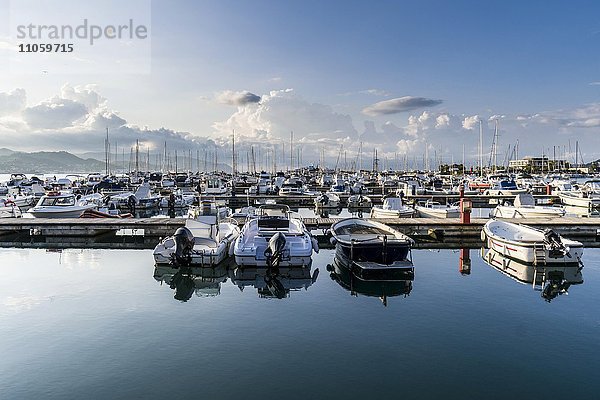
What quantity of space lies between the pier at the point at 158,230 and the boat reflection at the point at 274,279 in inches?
306

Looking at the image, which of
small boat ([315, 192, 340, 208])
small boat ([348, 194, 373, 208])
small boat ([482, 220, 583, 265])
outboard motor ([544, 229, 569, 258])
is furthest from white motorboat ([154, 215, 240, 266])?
small boat ([348, 194, 373, 208])

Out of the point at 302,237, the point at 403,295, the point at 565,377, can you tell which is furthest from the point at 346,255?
the point at 565,377

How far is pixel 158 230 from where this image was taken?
28.2 meters

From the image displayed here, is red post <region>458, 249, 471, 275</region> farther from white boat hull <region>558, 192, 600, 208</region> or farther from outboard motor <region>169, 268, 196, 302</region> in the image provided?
white boat hull <region>558, 192, 600, 208</region>

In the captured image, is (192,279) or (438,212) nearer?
(192,279)

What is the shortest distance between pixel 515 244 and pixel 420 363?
477 inches

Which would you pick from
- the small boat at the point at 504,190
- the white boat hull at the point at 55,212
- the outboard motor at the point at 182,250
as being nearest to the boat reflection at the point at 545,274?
the outboard motor at the point at 182,250

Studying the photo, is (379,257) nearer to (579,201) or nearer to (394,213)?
(394,213)

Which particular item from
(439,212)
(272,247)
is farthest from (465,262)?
(439,212)

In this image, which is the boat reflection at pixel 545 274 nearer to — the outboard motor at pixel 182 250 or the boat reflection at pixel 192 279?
the boat reflection at pixel 192 279

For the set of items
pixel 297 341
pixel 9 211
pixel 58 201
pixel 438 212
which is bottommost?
pixel 297 341

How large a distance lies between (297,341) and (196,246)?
926cm

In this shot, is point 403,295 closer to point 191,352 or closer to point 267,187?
point 191,352

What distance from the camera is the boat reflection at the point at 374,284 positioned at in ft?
52.4
